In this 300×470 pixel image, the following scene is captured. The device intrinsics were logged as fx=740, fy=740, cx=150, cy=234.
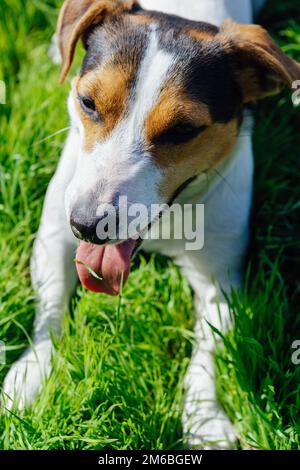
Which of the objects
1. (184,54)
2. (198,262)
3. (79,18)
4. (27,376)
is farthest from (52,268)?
(184,54)

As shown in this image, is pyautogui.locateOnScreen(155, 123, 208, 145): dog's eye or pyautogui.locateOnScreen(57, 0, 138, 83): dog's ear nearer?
pyautogui.locateOnScreen(155, 123, 208, 145): dog's eye

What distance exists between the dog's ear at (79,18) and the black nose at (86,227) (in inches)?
39.0

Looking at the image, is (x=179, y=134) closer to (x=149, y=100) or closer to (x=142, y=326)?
(x=149, y=100)

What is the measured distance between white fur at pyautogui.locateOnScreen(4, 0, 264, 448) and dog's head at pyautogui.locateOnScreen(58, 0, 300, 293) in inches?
11.1

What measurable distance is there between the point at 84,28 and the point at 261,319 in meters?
1.86

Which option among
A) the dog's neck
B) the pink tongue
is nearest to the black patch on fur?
the dog's neck

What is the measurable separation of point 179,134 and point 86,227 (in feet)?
2.11

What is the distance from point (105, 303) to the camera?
432 cm

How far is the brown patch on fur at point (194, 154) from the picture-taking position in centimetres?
356

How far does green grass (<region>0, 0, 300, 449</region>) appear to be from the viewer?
3846mm

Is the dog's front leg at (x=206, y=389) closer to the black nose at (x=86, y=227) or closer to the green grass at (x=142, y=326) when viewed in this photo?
the green grass at (x=142, y=326)

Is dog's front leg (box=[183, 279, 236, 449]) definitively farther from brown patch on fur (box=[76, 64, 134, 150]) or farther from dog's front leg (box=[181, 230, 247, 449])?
brown patch on fur (box=[76, 64, 134, 150])

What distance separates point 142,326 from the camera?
4.28 m
